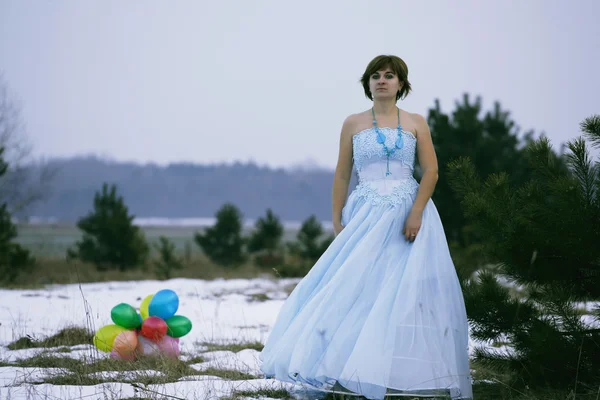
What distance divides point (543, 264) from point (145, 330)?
3.22 m

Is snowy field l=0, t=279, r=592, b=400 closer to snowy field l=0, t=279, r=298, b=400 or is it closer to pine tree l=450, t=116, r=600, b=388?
snowy field l=0, t=279, r=298, b=400

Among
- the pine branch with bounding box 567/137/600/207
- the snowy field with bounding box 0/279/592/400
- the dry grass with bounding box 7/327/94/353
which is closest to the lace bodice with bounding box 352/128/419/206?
the pine branch with bounding box 567/137/600/207

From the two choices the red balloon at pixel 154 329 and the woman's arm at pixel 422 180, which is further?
the red balloon at pixel 154 329

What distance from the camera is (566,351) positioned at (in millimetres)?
3285

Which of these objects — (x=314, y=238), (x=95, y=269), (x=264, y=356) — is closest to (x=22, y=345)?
(x=264, y=356)

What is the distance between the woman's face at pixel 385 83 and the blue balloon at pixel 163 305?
265cm

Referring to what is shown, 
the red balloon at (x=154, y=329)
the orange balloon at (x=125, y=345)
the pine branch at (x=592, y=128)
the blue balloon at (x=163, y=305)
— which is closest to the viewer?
the pine branch at (x=592, y=128)

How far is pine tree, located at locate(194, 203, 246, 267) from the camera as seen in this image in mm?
18375

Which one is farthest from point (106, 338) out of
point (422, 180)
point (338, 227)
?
point (422, 180)

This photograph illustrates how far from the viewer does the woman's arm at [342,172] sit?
3990 millimetres

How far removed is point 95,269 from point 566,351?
1492cm

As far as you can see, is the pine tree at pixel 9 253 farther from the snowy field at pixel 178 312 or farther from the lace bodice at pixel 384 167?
the lace bodice at pixel 384 167

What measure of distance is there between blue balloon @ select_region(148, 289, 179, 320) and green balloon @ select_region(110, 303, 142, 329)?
0.54 feet

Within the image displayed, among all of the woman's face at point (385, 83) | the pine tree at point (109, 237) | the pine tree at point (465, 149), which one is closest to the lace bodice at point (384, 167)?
the woman's face at point (385, 83)
